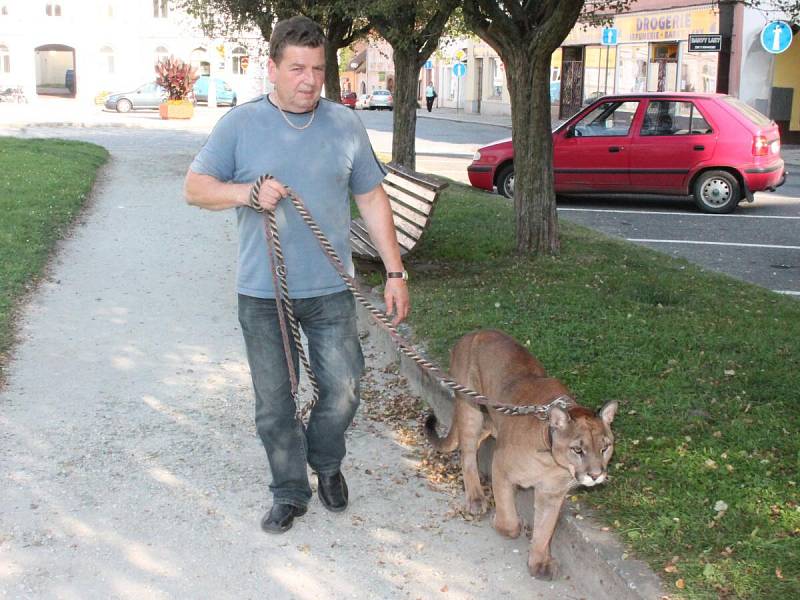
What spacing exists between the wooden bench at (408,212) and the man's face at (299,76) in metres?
4.48

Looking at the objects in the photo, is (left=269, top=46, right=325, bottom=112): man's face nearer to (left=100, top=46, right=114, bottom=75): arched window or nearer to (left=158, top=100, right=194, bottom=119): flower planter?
(left=158, top=100, right=194, bottom=119): flower planter

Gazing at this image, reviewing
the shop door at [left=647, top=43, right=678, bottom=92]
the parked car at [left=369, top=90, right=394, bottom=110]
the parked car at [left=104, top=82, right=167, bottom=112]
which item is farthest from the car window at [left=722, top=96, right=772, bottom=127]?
the parked car at [left=369, top=90, right=394, bottom=110]

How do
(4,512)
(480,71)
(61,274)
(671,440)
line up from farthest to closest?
1. (480,71)
2. (61,274)
3. (671,440)
4. (4,512)

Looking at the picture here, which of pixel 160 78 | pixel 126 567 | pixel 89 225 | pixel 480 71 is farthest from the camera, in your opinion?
pixel 480 71

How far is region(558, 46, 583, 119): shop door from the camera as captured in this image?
41.7 metres

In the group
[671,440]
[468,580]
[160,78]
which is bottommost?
[468,580]

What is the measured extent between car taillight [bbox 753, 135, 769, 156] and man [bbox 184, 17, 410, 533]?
1145cm

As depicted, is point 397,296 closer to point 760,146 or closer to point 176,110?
point 760,146

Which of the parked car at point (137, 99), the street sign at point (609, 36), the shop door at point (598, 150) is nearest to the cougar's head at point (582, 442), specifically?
the shop door at point (598, 150)

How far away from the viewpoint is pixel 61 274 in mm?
9719

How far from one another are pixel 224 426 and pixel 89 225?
784 centimetres

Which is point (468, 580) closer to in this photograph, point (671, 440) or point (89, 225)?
point (671, 440)

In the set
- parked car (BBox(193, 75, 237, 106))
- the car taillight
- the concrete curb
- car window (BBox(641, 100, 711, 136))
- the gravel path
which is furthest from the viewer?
parked car (BBox(193, 75, 237, 106))

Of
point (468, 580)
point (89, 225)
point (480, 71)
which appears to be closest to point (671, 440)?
point (468, 580)
